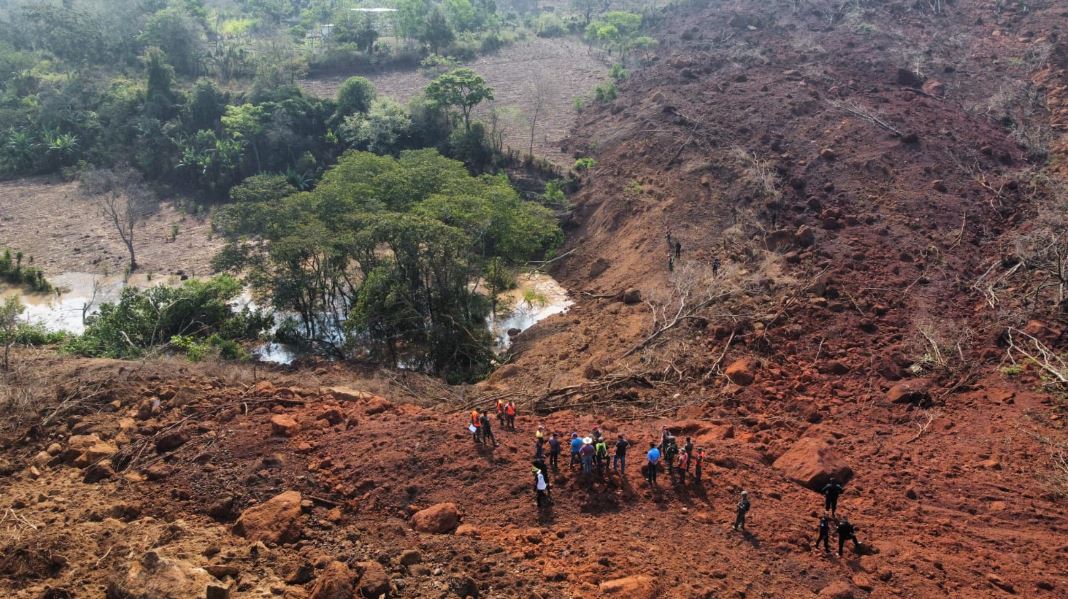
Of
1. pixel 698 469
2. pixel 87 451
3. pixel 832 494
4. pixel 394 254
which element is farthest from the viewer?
pixel 394 254

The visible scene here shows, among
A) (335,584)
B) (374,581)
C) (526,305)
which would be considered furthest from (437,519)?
(526,305)

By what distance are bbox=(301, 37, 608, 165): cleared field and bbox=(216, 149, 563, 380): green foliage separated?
44.4 feet

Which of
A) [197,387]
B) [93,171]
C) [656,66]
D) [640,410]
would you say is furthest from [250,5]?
[640,410]

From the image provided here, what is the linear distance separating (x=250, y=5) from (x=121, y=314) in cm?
5345

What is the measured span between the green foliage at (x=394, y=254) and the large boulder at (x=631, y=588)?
40.6 ft

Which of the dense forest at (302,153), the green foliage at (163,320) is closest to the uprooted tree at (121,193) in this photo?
the dense forest at (302,153)

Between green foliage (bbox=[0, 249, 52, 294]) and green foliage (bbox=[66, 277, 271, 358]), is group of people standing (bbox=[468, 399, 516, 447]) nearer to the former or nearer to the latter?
green foliage (bbox=[66, 277, 271, 358])

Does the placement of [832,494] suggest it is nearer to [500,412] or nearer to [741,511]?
Answer: [741,511]

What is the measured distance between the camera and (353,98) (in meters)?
41.4

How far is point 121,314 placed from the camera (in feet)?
76.8

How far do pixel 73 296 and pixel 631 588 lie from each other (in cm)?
3087

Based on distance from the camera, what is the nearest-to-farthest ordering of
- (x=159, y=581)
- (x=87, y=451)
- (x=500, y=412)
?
(x=159, y=581) < (x=87, y=451) < (x=500, y=412)

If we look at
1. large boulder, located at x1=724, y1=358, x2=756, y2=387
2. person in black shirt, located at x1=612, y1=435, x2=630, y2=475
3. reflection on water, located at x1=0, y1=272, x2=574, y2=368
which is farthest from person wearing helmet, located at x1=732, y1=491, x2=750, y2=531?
reflection on water, located at x1=0, y1=272, x2=574, y2=368

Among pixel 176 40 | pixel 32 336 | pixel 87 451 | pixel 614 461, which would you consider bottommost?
pixel 32 336
